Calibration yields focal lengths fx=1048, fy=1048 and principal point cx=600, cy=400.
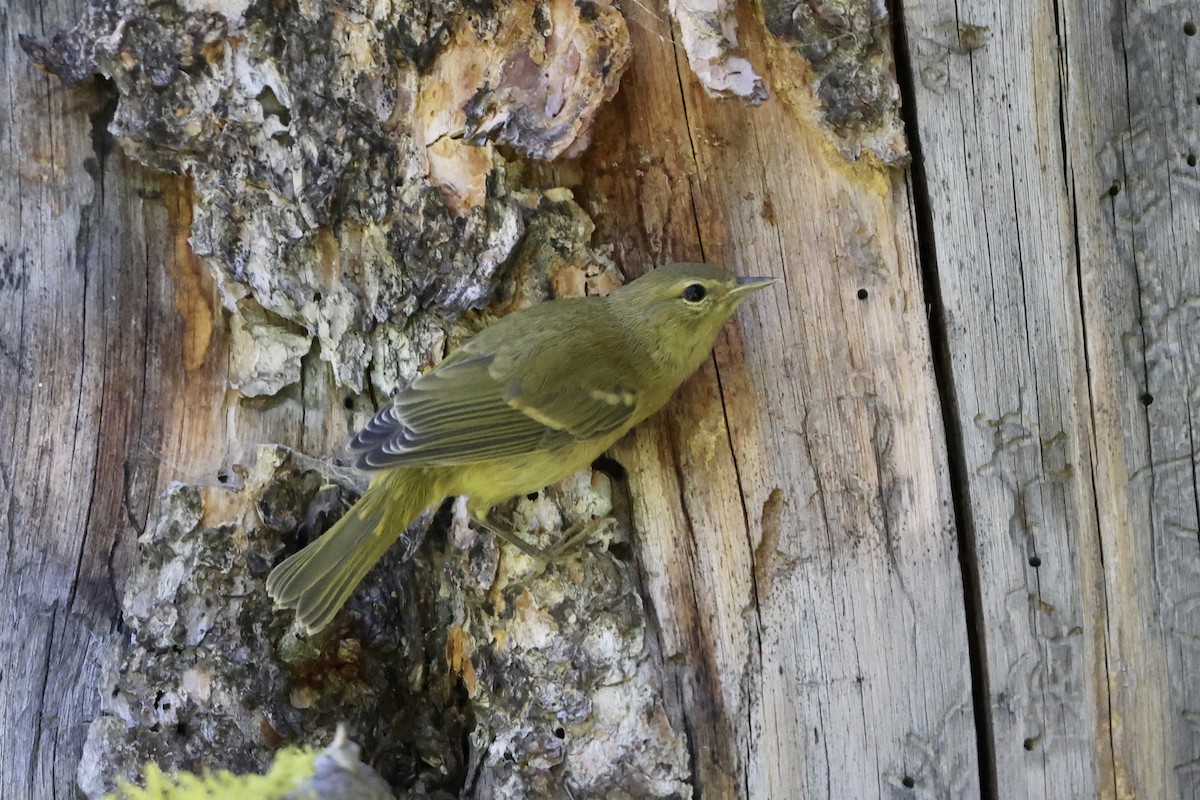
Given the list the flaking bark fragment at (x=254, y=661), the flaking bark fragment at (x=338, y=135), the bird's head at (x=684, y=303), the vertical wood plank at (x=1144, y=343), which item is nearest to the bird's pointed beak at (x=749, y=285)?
the bird's head at (x=684, y=303)

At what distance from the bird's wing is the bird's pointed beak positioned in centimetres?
39

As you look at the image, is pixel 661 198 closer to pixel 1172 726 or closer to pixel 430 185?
pixel 430 185

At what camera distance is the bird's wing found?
9.59 feet

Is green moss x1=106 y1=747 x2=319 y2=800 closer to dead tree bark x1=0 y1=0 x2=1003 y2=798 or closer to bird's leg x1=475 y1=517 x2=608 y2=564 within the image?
dead tree bark x1=0 y1=0 x2=1003 y2=798

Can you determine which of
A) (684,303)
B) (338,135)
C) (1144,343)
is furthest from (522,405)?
(1144,343)

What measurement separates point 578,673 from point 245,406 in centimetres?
137

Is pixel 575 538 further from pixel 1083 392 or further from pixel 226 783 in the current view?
pixel 1083 392

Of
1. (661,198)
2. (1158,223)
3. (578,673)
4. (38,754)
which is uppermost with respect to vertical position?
(661,198)

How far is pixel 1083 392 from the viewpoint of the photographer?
2588mm

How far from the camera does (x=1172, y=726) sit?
2543 millimetres

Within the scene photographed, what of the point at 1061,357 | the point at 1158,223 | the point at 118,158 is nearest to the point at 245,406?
the point at 118,158

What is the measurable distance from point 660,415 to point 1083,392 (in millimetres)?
1122

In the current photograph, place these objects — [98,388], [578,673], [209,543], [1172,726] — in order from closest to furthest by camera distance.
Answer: [1172,726]
[578,673]
[209,543]
[98,388]

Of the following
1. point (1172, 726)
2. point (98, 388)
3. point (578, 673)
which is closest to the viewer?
point (1172, 726)
